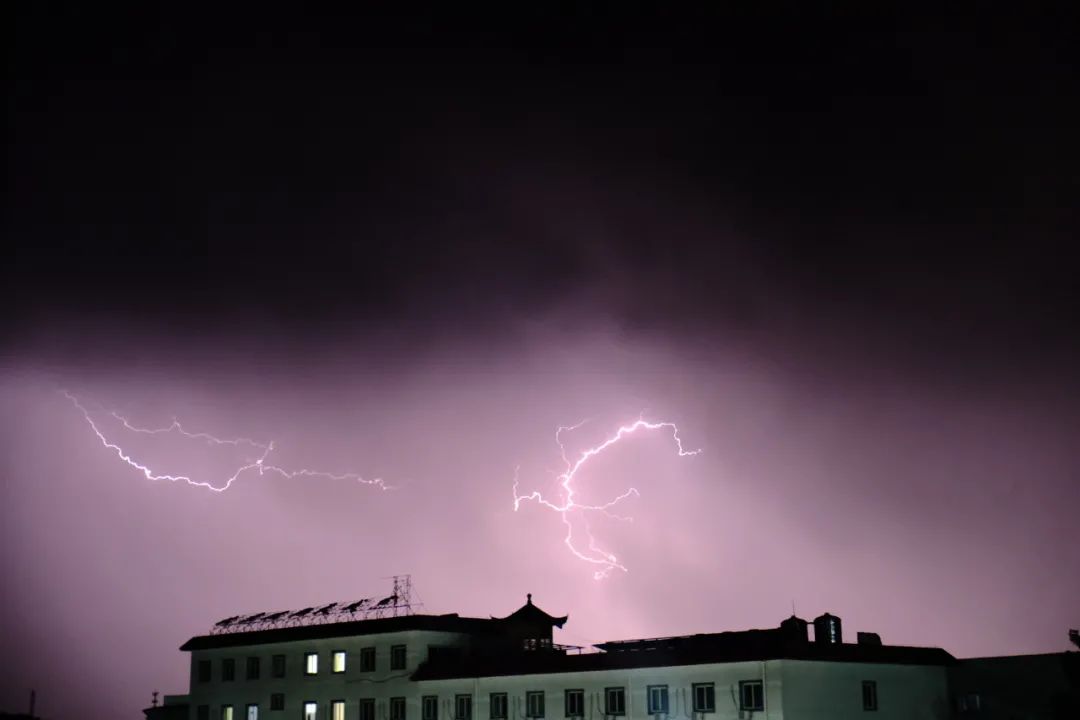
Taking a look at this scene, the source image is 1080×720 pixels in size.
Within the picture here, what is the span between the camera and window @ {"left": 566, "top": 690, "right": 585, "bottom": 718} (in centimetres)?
5738

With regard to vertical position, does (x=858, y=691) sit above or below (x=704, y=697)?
above

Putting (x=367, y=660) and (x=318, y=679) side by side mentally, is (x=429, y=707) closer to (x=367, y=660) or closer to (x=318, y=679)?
(x=367, y=660)

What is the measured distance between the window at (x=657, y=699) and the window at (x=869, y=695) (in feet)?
26.1

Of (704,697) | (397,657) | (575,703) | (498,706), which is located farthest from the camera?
(397,657)

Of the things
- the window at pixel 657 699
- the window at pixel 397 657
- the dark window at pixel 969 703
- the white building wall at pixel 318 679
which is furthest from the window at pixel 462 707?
the dark window at pixel 969 703

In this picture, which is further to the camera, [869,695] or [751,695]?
[869,695]

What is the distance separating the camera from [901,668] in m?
55.7

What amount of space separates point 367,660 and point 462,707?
7942mm

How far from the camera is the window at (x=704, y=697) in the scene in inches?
2090

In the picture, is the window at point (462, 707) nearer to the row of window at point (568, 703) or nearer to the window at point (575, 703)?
the row of window at point (568, 703)

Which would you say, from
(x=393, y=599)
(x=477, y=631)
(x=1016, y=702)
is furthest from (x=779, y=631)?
(x=393, y=599)

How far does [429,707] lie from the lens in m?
64.0

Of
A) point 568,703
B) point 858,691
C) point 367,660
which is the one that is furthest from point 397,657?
point 858,691

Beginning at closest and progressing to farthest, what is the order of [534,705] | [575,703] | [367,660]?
[575,703]
[534,705]
[367,660]
